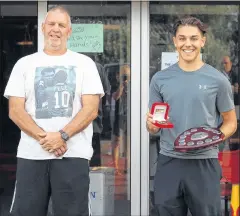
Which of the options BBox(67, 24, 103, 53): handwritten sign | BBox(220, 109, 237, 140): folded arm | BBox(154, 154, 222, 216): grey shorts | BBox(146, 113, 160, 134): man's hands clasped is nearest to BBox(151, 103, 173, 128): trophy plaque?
BBox(146, 113, 160, 134): man's hands clasped

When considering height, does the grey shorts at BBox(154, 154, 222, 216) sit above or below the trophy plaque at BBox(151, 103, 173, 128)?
below

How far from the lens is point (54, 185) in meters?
3.66

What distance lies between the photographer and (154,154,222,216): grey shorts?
3502mm

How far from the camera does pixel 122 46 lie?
204 inches

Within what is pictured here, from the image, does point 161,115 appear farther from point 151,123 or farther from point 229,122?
point 229,122

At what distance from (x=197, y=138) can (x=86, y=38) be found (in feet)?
6.64

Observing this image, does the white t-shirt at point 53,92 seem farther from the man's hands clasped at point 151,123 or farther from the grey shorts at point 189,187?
the grey shorts at point 189,187

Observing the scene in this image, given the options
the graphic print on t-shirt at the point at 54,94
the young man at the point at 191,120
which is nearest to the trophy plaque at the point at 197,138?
the young man at the point at 191,120

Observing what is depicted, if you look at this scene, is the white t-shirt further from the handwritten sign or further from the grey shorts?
the handwritten sign

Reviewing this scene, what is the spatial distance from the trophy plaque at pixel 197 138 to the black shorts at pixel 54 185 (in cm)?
68

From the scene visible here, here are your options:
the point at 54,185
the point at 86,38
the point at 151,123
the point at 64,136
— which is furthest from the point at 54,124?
the point at 86,38

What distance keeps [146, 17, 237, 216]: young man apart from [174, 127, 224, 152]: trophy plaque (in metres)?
0.05

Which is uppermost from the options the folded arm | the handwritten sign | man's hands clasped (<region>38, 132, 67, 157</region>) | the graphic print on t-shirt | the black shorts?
the handwritten sign

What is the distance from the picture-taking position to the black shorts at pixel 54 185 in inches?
144
